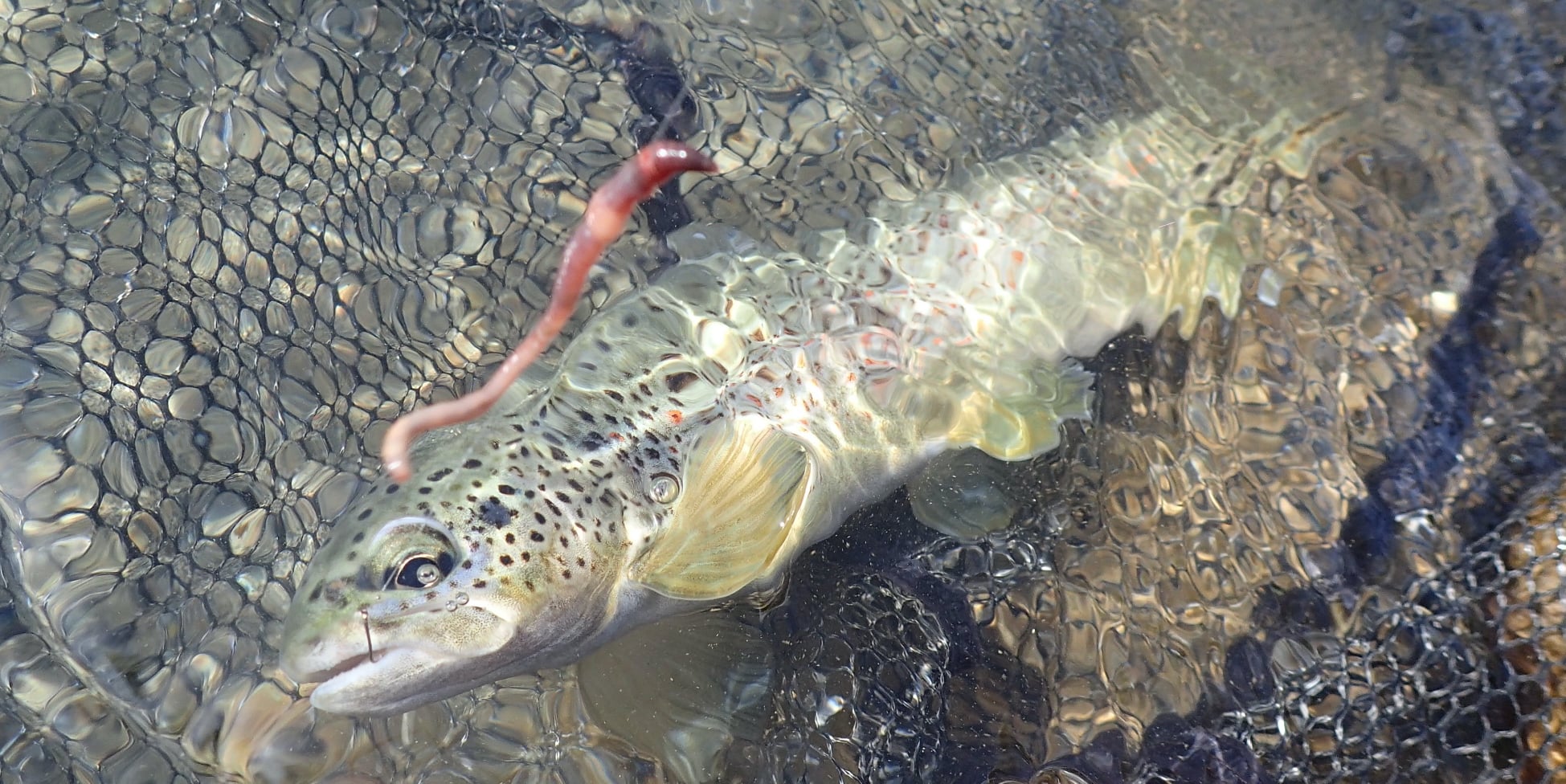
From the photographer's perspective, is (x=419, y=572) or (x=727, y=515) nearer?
(x=419, y=572)

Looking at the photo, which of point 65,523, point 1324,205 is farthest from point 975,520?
point 65,523

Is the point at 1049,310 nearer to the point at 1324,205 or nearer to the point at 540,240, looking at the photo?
the point at 1324,205

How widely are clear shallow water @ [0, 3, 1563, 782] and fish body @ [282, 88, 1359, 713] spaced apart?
200 mm

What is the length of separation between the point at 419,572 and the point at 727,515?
3.21 ft

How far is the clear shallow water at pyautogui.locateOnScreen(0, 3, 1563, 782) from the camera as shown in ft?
8.84

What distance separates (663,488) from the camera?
297cm

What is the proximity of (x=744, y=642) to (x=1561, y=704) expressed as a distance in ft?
8.61

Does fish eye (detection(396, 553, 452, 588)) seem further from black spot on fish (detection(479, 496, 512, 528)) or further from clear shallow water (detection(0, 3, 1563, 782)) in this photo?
clear shallow water (detection(0, 3, 1563, 782))

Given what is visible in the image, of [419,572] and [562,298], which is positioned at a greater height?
[562,298]

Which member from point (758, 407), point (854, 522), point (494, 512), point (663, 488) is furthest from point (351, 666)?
point (854, 522)

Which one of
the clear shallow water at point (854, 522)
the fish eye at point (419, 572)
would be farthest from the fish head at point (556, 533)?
the clear shallow water at point (854, 522)

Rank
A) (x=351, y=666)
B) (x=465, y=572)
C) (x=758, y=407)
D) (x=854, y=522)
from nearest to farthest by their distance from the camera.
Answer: (x=351, y=666) < (x=465, y=572) < (x=758, y=407) < (x=854, y=522)

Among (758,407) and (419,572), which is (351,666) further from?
(758,407)

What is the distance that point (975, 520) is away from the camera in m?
3.32
